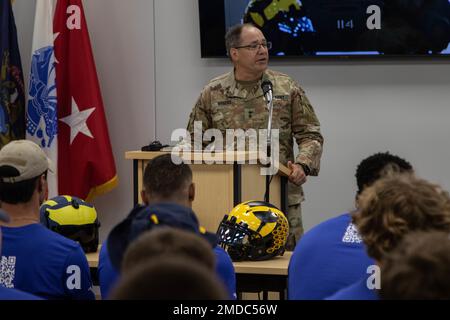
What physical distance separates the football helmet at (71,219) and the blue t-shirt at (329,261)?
143 centimetres

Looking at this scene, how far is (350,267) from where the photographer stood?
270cm

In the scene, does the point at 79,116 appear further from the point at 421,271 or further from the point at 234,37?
the point at 421,271

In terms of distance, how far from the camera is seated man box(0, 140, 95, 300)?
2.81 m

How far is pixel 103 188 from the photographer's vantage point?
6.14 metres

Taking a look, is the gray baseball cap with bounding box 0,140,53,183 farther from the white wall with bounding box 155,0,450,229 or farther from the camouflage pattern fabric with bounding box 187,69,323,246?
the white wall with bounding box 155,0,450,229

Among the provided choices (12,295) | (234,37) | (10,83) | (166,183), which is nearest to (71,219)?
(166,183)

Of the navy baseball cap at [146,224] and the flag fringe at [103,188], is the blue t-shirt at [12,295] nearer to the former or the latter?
the navy baseball cap at [146,224]

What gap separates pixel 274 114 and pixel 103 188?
1.70 metres

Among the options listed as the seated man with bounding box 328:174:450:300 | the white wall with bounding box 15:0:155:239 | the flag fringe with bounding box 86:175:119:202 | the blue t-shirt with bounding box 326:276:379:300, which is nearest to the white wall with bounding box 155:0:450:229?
the white wall with bounding box 15:0:155:239

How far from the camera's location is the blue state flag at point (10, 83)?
19.9 ft

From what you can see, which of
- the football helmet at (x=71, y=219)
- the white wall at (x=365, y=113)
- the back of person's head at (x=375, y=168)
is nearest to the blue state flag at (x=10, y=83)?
the white wall at (x=365, y=113)

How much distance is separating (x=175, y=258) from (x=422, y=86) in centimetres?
505
